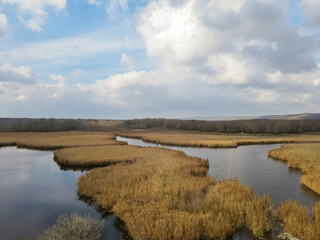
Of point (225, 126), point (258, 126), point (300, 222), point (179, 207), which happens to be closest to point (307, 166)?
point (300, 222)

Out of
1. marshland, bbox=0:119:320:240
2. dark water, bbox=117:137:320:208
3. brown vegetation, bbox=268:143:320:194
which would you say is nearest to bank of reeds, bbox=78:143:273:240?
marshland, bbox=0:119:320:240

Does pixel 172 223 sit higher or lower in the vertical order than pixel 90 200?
higher

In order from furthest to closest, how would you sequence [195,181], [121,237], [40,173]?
[40,173] < [195,181] < [121,237]

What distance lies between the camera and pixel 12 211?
1125 cm

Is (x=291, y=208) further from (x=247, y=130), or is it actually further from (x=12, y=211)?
(x=247, y=130)

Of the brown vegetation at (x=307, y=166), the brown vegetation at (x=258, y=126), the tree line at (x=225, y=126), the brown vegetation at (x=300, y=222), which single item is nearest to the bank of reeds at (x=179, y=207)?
the brown vegetation at (x=300, y=222)

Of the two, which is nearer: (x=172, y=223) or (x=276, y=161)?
(x=172, y=223)

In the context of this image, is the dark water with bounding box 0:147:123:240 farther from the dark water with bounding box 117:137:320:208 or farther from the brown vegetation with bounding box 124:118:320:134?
the brown vegetation with bounding box 124:118:320:134

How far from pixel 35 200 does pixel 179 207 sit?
344 inches

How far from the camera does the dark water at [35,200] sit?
9383 millimetres

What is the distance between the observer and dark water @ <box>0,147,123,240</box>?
369 inches

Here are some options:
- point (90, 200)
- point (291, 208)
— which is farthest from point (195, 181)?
point (90, 200)

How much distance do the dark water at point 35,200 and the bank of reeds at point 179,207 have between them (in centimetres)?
97

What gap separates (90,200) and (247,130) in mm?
67541
